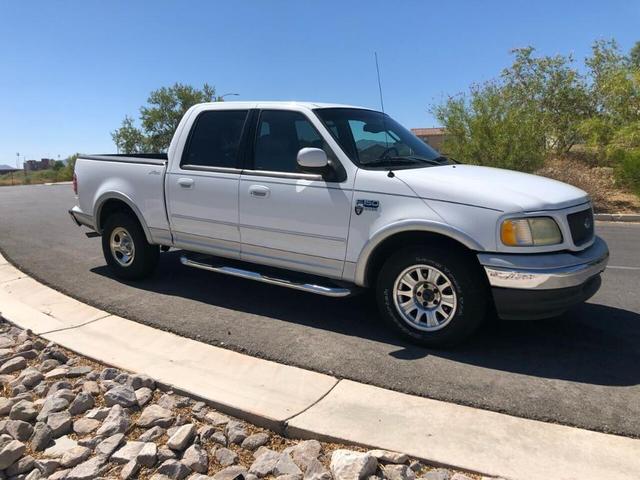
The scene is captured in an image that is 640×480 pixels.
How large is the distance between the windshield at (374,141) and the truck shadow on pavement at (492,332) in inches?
59.1

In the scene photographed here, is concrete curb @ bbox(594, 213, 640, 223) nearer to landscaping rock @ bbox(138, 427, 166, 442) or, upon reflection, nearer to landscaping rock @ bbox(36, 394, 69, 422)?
landscaping rock @ bbox(138, 427, 166, 442)

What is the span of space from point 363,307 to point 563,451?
2780mm

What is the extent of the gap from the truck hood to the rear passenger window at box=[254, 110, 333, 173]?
0.96 metres

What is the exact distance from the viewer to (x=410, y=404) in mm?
3496

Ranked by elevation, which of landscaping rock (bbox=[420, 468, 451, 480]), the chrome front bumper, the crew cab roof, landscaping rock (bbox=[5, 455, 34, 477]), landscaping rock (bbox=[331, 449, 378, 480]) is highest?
the crew cab roof

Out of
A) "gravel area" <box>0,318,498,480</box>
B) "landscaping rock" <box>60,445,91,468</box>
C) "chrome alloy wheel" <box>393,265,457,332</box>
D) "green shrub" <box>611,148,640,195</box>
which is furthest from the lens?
"green shrub" <box>611,148,640,195</box>

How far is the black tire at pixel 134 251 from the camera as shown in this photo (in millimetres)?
6230

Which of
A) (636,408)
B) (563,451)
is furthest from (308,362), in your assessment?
(636,408)

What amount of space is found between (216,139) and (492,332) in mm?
3265

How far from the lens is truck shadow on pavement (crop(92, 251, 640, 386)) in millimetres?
4094

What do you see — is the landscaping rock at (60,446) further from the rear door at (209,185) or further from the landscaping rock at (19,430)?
the rear door at (209,185)

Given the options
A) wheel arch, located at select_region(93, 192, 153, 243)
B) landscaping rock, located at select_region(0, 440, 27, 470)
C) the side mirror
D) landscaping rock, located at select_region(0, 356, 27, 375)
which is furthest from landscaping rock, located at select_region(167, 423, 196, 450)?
wheel arch, located at select_region(93, 192, 153, 243)

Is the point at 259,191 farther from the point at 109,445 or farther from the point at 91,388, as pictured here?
the point at 109,445

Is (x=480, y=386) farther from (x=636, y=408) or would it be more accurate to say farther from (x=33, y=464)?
(x=33, y=464)
